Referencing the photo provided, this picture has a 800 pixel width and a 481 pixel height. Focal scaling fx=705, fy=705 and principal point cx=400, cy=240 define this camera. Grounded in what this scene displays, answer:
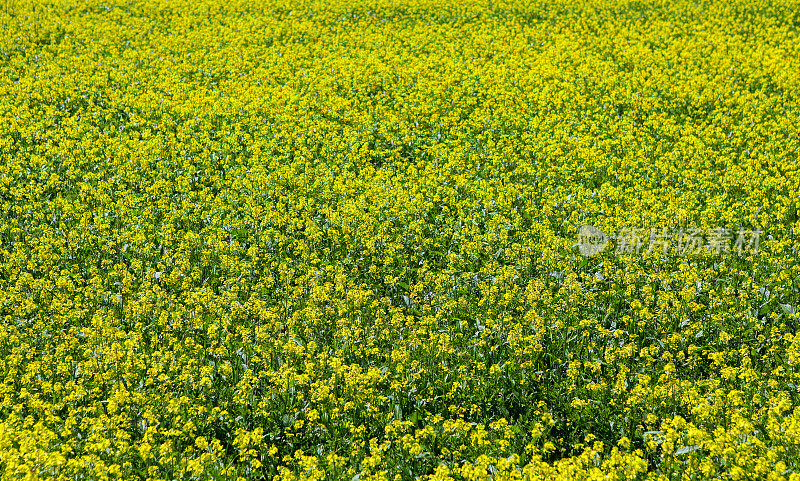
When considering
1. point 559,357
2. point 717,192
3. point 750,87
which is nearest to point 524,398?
point 559,357

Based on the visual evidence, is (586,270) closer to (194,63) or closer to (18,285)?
(18,285)

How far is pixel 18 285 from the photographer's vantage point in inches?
358

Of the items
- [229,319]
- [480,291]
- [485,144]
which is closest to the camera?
[229,319]

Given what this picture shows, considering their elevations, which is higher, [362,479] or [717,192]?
[717,192]

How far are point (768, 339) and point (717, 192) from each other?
4201 mm

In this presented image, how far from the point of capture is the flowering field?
651cm

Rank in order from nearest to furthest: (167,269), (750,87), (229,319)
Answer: (229,319) < (167,269) < (750,87)

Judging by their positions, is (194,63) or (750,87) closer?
(750,87)

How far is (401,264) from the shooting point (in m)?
9.73

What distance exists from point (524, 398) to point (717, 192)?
6212 millimetres

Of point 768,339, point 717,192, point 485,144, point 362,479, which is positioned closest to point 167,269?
point 362,479

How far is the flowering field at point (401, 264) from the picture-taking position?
6.51 meters

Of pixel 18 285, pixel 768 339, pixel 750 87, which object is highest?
pixel 750 87

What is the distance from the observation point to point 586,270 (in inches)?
371
